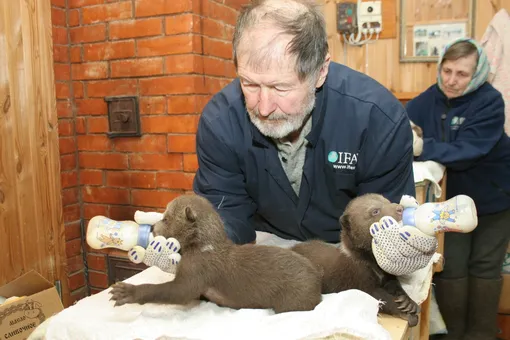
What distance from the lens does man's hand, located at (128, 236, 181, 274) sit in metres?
1.22

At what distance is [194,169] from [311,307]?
5.12 feet

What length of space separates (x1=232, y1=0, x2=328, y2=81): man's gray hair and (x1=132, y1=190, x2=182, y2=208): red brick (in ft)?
4.58

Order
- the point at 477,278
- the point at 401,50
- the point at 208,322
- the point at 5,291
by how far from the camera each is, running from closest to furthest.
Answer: the point at 208,322 → the point at 5,291 → the point at 477,278 → the point at 401,50

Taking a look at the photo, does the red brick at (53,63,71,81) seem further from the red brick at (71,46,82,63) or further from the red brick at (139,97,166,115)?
the red brick at (139,97,166,115)

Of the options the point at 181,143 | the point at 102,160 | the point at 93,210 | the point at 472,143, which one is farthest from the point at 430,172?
the point at 93,210

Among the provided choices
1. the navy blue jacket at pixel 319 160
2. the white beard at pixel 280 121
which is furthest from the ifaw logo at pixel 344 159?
the white beard at pixel 280 121

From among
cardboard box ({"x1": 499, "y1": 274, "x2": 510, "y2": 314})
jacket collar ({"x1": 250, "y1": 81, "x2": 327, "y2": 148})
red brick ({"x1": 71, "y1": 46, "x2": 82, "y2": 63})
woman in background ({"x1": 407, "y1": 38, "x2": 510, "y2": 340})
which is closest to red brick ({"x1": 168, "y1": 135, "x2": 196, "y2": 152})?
red brick ({"x1": 71, "y1": 46, "x2": 82, "y2": 63})

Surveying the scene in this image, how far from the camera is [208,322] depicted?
1173 mm

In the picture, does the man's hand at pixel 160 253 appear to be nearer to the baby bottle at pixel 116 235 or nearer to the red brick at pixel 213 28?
the baby bottle at pixel 116 235

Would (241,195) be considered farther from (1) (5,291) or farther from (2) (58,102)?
(2) (58,102)

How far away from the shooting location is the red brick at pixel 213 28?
2596 millimetres

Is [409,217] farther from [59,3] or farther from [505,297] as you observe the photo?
[59,3]

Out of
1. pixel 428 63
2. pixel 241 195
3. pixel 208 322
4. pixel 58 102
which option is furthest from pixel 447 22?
pixel 208 322

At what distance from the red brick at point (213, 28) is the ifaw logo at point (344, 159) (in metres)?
1.30
